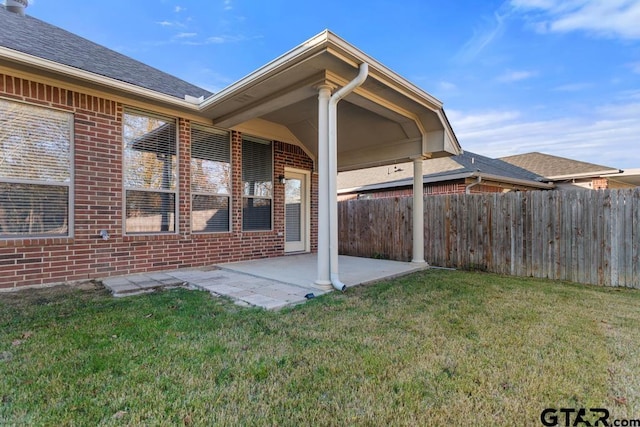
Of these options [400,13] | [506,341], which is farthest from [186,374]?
[400,13]

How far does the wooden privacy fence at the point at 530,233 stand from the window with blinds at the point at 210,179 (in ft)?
13.3

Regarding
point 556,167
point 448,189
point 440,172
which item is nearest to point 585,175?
point 556,167

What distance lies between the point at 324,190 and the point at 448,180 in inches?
326

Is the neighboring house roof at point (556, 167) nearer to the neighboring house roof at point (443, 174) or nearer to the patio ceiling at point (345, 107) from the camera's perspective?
the neighboring house roof at point (443, 174)

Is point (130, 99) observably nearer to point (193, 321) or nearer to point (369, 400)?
point (193, 321)

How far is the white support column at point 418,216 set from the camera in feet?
22.4

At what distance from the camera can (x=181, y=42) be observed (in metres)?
10.4

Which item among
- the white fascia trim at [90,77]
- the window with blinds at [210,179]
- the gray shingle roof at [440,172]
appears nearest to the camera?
the white fascia trim at [90,77]

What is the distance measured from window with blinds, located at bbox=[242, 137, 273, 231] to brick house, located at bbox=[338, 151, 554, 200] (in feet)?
Result: 19.7

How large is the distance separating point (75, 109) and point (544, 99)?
15.1 metres

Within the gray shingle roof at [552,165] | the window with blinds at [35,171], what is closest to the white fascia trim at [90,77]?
the window with blinds at [35,171]

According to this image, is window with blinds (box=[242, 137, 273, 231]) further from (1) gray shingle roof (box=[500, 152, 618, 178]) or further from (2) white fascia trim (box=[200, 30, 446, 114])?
(1) gray shingle roof (box=[500, 152, 618, 178])

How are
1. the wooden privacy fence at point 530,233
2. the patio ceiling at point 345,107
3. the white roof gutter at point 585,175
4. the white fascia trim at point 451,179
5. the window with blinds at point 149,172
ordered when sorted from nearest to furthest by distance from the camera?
1. the patio ceiling at point 345,107
2. the wooden privacy fence at point 530,233
3. the window with blinds at point 149,172
4. the white fascia trim at point 451,179
5. the white roof gutter at point 585,175

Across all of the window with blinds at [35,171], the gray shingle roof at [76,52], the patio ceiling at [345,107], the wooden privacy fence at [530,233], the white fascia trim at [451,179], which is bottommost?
the wooden privacy fence at [530,233]
